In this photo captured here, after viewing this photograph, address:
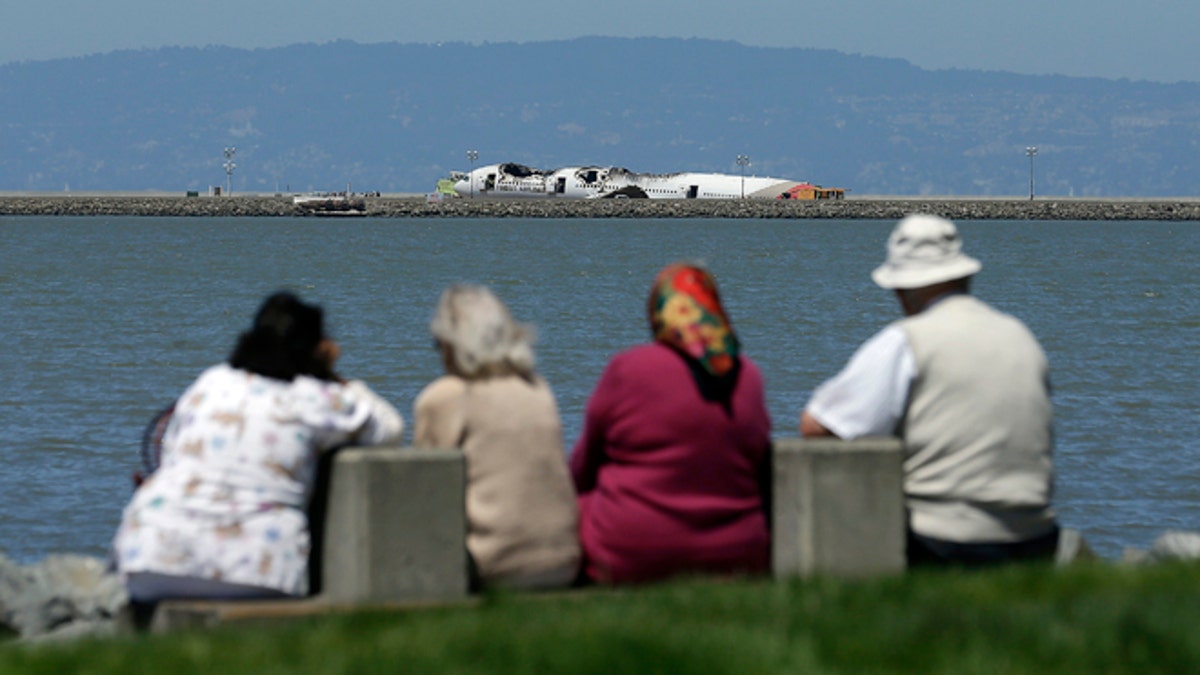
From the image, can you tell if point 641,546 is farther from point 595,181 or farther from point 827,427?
point 595,181

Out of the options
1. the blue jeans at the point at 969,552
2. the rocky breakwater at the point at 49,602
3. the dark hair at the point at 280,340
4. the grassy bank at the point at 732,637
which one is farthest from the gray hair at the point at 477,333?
the rocky breakwater at the point at 49,602

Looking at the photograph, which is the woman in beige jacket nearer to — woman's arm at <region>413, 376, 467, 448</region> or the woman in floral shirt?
woman's arm at <region>413, 376, 467, 448</region>

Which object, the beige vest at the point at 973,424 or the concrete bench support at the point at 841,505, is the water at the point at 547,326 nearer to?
the beige vest at the point at 973,424

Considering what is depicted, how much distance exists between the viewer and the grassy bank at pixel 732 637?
523cm

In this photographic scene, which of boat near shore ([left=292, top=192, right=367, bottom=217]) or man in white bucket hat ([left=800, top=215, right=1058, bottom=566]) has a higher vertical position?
man in white bucket hat ([left=800, top=215, right=1058, bottom=566])

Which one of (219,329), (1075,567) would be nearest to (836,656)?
(1075,567)

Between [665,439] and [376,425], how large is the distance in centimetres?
93

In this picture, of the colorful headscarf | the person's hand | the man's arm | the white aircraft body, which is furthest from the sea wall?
the person's hand

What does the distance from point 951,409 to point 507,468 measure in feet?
4.87

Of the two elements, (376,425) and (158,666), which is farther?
(376,425)

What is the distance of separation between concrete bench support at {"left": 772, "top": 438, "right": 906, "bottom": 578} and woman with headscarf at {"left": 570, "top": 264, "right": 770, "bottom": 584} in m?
0.10

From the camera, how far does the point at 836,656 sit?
5.35 metres

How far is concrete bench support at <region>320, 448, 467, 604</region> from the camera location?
6.22 metres

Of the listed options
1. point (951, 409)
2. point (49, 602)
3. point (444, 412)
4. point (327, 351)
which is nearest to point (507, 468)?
point (444, 412)
